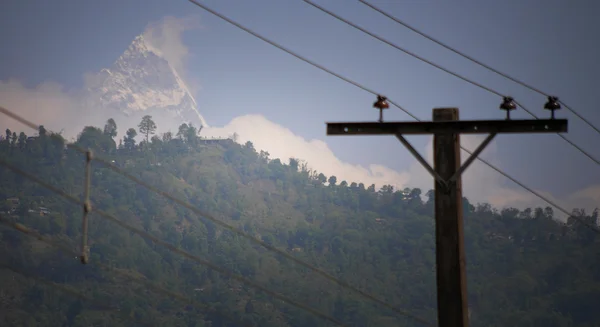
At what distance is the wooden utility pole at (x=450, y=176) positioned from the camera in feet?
33.0

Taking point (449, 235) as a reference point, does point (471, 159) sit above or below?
above

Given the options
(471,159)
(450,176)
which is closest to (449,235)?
(450,176)

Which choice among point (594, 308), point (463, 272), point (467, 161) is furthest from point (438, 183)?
point (594, 308)

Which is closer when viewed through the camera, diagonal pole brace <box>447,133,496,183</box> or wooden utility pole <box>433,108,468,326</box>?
wooden utility pole <box>433,108,468,326</box>

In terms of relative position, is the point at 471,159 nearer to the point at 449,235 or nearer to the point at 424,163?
the point at 424,163

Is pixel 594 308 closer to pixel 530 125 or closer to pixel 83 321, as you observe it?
pixel 83 321

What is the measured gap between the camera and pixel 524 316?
194500 mm

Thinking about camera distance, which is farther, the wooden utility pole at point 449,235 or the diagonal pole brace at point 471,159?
the diagonal pole brace at point 471,159

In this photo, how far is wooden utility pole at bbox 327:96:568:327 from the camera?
1005 centimetres

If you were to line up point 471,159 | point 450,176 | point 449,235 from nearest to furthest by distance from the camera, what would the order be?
point 449,235 < point 450,176 < point 471,159

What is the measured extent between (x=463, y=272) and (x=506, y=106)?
259cm

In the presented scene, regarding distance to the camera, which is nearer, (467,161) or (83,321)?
(467,161)

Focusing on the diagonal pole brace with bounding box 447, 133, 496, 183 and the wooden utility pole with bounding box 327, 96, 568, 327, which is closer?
the wooden utility pole with bounding box 327, 96, 568, 327

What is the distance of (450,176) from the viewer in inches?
406
